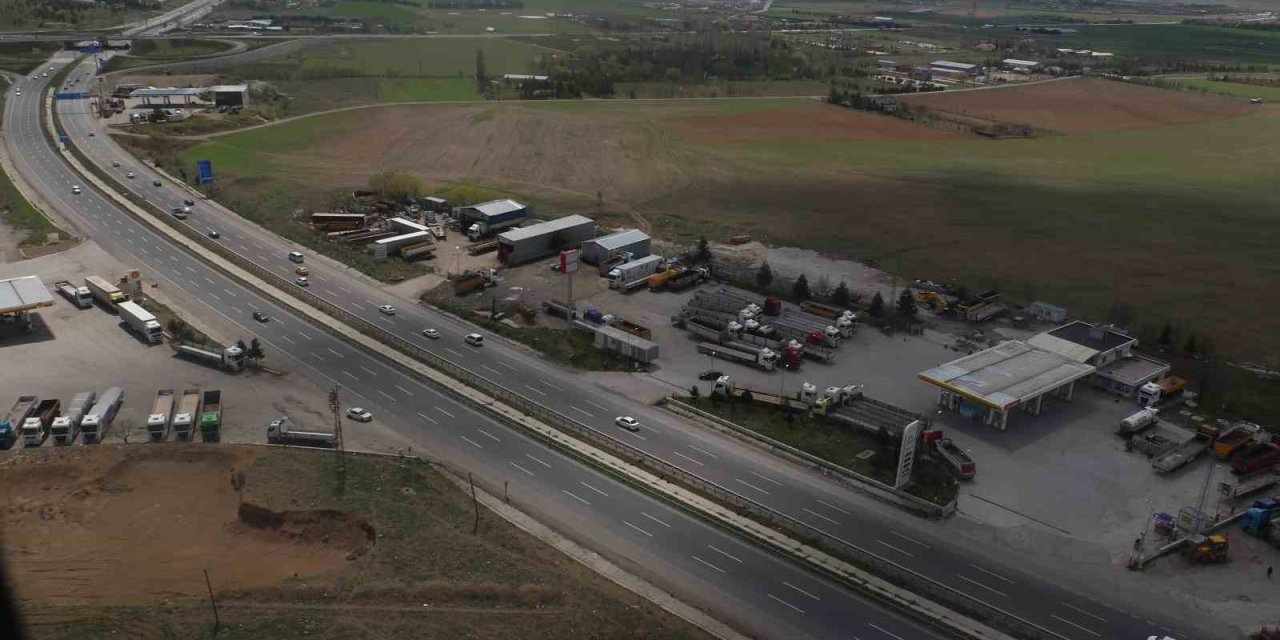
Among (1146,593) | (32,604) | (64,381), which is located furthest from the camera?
(64,381)

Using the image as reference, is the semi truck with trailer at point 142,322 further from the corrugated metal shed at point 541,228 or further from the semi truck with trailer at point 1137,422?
the semi truck with trailer at point 1137,422

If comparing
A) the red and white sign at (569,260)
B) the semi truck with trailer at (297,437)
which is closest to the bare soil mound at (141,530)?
the semi truck with trailer at (297,437)

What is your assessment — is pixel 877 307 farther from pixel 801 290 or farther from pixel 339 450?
pixel 339 450

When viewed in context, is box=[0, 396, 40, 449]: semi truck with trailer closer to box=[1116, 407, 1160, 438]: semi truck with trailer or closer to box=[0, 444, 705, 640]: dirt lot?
box=[0, 444, 705, 640]: dirt lot

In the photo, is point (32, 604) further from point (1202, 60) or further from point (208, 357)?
point (1202, 60)

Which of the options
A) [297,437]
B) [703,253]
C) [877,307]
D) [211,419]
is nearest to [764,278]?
[703,253]

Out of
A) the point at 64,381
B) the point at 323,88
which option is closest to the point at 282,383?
the point at 64,381
